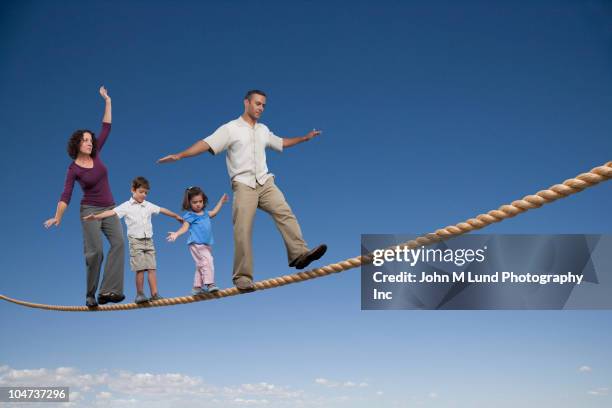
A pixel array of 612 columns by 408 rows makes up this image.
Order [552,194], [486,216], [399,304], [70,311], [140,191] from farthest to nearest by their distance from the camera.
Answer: [70,311] < [140,191] < [399,304] < [486,216] < [552,194]

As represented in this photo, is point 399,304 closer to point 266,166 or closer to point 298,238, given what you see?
point 298,238

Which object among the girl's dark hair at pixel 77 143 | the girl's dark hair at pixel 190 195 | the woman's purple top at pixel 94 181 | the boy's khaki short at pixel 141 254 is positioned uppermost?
the girl's dark hair at pixel 77 143

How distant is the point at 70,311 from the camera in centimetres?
987

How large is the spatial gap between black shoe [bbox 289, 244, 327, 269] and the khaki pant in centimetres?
6

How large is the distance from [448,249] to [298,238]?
1.52 meters

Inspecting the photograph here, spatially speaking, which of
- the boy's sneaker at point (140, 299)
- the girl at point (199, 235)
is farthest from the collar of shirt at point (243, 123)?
the boy's sneaker at point (140, 299)

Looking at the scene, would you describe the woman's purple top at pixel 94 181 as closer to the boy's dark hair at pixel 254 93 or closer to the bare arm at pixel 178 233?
the bare arm at pixel 178 233

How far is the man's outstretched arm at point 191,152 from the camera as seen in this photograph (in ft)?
20.6

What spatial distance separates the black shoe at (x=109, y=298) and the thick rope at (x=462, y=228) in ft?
0.47

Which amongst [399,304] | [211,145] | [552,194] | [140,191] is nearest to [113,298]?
[140,191]

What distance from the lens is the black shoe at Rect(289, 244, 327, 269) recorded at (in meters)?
6.55

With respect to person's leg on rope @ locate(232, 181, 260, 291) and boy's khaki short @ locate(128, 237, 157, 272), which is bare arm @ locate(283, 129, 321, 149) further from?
boy's khaki short @ locate(128, 237, 157, 272)

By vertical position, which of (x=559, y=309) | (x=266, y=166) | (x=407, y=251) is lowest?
(x=559, y=309)

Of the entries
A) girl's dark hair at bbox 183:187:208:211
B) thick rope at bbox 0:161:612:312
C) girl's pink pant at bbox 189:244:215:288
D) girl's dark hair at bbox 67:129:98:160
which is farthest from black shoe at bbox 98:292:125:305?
girl's dark hair at bbox 67:129:98:160
